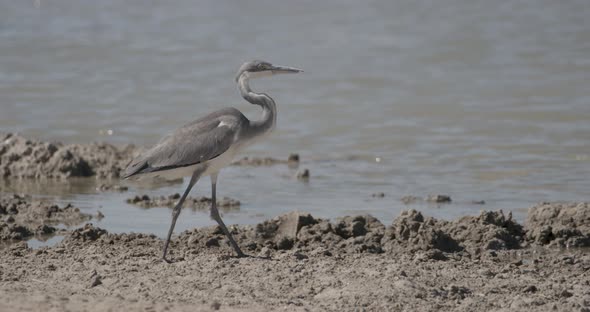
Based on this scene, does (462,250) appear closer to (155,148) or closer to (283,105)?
(155,148)

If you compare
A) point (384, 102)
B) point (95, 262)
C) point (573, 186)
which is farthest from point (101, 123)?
point (95, 262)

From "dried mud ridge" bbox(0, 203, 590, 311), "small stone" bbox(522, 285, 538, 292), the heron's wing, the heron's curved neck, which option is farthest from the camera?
the heron's curved neck

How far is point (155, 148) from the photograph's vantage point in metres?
9.57

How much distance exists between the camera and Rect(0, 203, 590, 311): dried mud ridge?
25.0 ft

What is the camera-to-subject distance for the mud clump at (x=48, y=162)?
13.8 m

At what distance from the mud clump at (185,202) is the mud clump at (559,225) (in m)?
3.25

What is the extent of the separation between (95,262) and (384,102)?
10.8 m

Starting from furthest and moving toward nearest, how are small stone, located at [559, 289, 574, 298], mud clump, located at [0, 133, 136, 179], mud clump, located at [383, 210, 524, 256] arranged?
mud clump, located at [0, 133, 136, 179]
mud clump, located at [383, 210, 524, 256]
small stone, located at [559, 289, 574, 298]

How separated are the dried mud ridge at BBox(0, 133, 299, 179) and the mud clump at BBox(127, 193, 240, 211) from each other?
1.75 meters

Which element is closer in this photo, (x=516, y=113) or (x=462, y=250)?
(x=462, y=250)

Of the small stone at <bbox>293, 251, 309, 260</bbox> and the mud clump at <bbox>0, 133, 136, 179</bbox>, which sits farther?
the mud clump at <bbox>0, 133, 136, 179</bbox>

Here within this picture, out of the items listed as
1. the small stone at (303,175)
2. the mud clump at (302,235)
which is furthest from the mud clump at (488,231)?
the small stone at (303,175)

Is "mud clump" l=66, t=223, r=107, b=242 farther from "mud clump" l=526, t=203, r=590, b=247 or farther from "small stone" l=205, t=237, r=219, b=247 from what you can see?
"mud clump" l=526, t=203, r=590, b=247

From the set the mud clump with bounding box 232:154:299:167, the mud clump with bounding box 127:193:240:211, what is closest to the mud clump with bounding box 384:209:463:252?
the mud clump with bounding box 127:193:240:211
